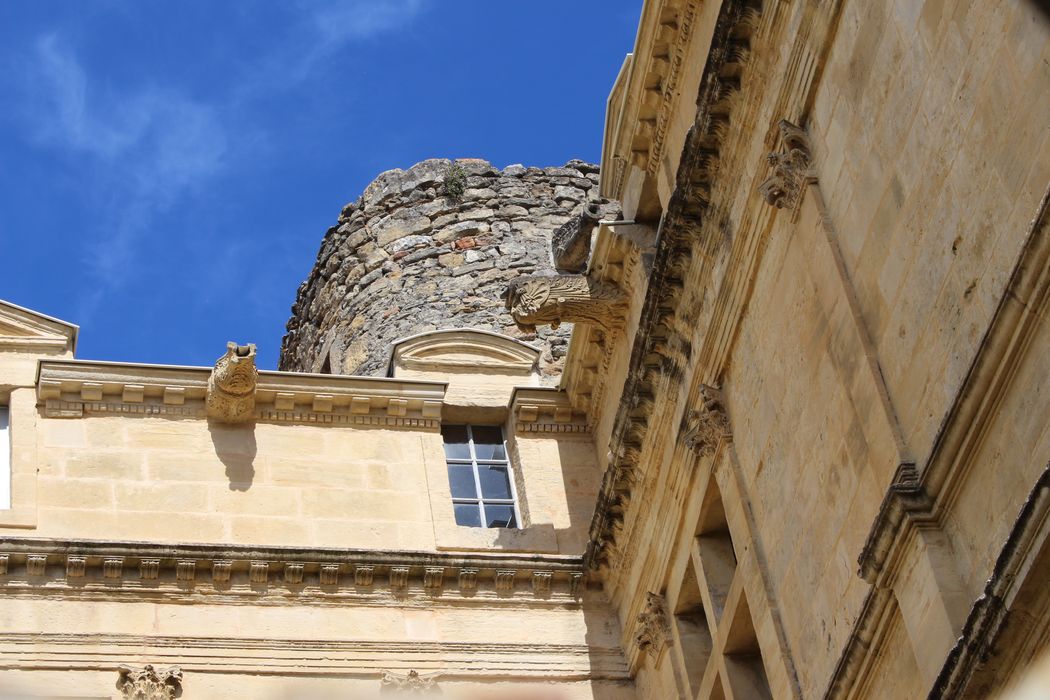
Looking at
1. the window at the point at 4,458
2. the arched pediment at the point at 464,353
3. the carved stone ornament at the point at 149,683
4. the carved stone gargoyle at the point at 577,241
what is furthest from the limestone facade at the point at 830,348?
the window at the point at 4,458

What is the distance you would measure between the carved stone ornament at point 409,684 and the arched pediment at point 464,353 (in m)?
3.23

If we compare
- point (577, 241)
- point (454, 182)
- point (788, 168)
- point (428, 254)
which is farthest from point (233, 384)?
point (454, 182)

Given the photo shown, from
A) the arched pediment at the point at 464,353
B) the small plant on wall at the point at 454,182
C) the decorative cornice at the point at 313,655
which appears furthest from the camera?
the small plant on wall at the point at 454,182

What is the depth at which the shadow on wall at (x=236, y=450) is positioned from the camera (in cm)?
1209

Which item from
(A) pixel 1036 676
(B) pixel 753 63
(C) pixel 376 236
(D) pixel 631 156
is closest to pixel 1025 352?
(A) pixel 1036 676

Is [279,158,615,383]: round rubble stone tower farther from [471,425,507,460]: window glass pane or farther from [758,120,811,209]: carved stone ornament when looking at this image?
[758,120,811,209]: carved stone ornament

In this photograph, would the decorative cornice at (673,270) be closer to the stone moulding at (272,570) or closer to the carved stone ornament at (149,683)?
the stone moulding at (272,570)

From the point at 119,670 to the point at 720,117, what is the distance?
4.55 m

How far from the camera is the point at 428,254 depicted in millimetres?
18422

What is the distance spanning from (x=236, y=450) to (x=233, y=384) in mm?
436

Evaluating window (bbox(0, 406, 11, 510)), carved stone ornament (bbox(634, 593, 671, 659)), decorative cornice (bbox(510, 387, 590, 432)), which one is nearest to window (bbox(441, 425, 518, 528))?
decorative cornice (bbox(510, 387, 590, 432))

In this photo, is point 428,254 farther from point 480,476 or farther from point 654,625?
Answer: point 654,625

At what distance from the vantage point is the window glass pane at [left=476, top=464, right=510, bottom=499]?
41.9 ft

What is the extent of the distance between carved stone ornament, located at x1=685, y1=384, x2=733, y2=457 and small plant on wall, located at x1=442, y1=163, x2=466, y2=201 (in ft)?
30.5
